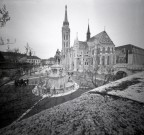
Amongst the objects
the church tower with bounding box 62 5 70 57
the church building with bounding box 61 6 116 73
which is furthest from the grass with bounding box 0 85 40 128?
the church tower with bounding box 62 5 70 57

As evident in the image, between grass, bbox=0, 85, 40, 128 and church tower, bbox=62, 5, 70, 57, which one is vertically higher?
church tower, bbox=62, 5, 70, 57

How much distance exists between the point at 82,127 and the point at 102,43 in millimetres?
39972

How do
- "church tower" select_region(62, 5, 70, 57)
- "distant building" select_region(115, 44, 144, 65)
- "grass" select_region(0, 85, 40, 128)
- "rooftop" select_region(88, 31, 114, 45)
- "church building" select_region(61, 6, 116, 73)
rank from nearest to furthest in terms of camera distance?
1. "grass" select_region(0, 85, 40, 128)
2. "distant building" select_region(115, 44, 144, 65)
3. "church building" select_region(61, 6, 116, 73)
4. "rooftop" select_region(88, 31, 114, 45)
5. "church tower" select_region(62, 5, 70, 57)

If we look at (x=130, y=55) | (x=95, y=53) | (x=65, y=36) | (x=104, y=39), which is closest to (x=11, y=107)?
(x=95, y=53)

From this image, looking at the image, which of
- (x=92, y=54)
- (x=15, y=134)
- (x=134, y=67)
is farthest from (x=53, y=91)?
(x=92, y=54)

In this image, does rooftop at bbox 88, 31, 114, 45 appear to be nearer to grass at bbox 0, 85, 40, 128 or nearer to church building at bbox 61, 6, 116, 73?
church building at bbox 61, 6, 116, 73

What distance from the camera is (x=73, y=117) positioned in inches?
40.7

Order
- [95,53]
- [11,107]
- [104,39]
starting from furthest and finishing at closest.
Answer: [104,39], [95,53], [11,107]

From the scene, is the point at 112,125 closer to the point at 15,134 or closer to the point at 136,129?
the point at 136,129

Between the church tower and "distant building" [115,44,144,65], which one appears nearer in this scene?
"distant building" [115,44,144,65]

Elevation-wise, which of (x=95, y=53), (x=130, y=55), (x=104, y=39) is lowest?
(x=130, y=55)

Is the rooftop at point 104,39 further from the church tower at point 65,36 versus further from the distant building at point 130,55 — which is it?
the church tower at point 65,36

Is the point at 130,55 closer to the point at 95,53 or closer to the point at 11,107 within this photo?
the point at 95,53

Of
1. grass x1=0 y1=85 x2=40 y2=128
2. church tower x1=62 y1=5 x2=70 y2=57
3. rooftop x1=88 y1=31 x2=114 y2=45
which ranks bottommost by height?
grass x1=0 y1=85 x2=40 y2=128
